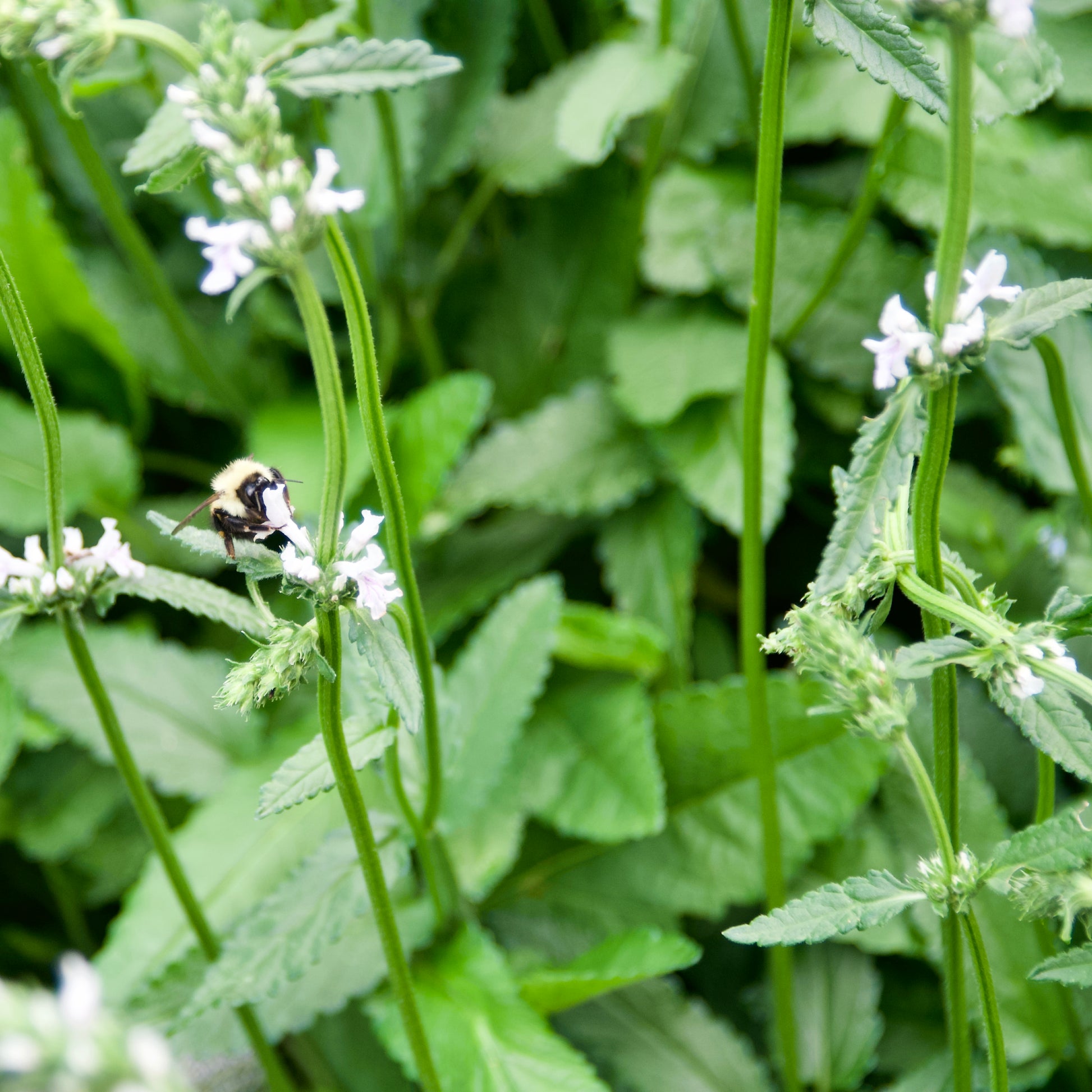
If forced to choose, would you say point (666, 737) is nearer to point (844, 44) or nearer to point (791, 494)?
point (791, 494)

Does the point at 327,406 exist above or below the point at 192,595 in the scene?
above

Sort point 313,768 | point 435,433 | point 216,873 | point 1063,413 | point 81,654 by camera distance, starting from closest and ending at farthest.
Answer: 1. point 313,768
2. point 81,654
3. point 1063,413
4. point 216,873
5. point 435,433

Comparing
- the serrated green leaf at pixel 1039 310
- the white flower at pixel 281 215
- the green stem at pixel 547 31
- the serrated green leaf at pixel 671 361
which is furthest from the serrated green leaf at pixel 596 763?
the green stem at pixel 547 31

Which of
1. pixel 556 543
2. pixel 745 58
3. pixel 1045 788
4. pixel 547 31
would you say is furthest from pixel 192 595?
pixel 547 31

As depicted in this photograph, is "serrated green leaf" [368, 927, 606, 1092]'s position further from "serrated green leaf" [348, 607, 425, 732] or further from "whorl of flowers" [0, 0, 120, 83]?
"whorl of flowers" [0, 0, 120, 83]

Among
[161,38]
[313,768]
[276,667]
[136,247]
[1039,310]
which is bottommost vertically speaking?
[313,768]

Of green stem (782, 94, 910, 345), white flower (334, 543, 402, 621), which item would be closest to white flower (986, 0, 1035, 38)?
white flower (334, 543, 402, 621)

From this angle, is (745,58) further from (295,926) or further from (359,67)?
(295,926)

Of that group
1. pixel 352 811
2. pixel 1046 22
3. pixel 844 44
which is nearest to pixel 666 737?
pixel 352 811
